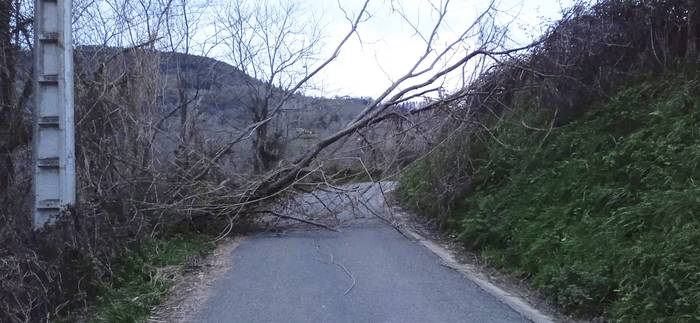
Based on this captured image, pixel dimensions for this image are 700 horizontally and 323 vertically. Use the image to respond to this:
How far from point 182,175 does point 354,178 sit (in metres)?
3.94

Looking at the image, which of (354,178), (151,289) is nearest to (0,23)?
(151,289)

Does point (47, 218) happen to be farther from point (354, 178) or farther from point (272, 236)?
point (354, 178)

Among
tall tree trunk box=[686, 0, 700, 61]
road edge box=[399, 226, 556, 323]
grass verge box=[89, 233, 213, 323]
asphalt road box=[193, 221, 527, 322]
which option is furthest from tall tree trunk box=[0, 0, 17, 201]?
tall tree trunk box=[686, 0, 700, 61]

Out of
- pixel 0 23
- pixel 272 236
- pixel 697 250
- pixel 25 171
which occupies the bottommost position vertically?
pixel 272 236

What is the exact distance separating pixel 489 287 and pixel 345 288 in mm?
1894

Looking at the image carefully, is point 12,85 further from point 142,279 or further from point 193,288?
point 193,288

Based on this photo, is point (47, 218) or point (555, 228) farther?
point (555, 228)

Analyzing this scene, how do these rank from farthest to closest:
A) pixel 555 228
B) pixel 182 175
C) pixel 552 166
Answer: pixel 182 175, pixel 552 166, pixel 555 228

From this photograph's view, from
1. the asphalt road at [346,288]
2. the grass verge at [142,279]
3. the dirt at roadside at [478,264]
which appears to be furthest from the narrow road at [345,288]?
the grass verge at [142,279]

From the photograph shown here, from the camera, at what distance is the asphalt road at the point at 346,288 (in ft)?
24.5

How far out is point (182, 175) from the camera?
1416 cm

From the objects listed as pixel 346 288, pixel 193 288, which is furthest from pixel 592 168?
pixel 193 288

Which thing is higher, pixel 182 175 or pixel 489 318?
pixel 182 175

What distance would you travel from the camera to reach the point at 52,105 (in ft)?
28.6
